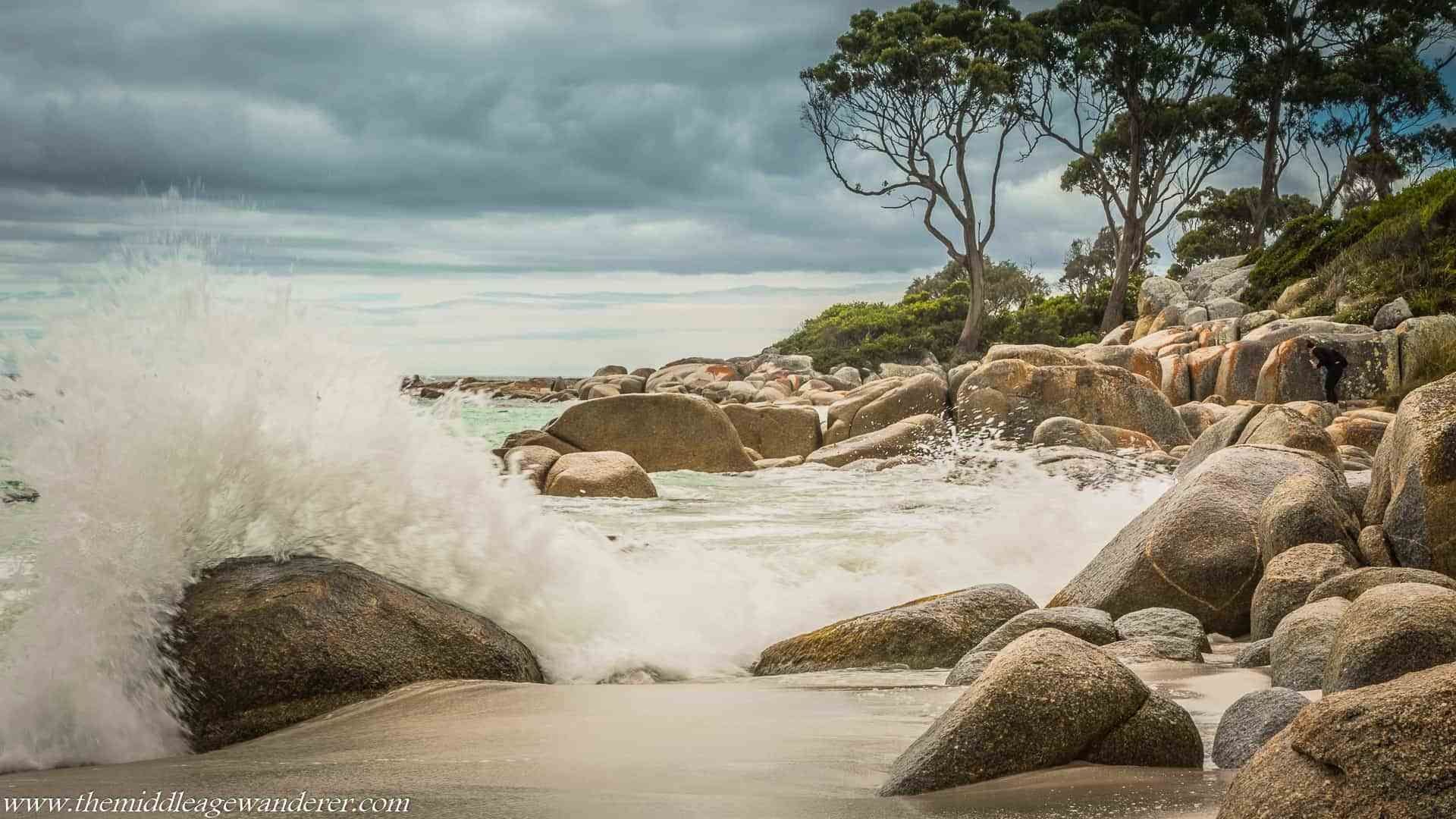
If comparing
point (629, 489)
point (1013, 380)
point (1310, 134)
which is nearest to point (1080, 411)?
point (1013, 380)

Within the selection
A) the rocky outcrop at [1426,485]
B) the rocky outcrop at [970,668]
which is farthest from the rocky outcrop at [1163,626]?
the rocky outcrop at [1426,485]

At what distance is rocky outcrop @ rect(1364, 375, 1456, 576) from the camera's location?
5.08m

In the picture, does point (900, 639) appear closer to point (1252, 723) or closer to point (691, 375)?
point (1252, 723)

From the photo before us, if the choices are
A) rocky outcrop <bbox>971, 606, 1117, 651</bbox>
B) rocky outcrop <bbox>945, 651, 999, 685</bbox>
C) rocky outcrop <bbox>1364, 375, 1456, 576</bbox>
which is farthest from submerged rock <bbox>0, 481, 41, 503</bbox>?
rocky outcrop <bbox>1364, 375, 1456, 576</bbox>

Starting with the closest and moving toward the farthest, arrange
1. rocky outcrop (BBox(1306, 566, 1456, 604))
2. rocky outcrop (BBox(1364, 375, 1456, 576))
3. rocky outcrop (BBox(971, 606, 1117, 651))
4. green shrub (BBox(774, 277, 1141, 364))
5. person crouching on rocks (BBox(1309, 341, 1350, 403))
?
rocky outcrop (BBox(1306, 566, 1456, 604)), rocky outcrop (BBox(971, 606, 1117, 651)), rocky outcrop (BBox(1364, 375, 1456, 576)), person crouching on rocks (BBox(1309, 341, 1350, 403)), green shrub (BBox(774, 277, 1141, 364))

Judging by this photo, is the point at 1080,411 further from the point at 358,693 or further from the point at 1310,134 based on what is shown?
the point at 1310,134

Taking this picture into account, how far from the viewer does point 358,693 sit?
3.87 metres

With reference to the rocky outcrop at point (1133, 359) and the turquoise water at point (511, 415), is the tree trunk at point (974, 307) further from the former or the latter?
the rocky outcrop at point (1133, 359)

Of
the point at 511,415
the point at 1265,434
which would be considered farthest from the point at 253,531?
the point at 511,415

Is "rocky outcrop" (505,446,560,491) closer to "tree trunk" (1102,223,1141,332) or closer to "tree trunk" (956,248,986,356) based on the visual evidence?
"tree trunk" (956,248,986,356)

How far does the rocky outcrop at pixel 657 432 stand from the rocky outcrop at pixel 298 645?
10409mm

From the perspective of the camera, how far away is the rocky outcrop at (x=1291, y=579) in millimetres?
4980

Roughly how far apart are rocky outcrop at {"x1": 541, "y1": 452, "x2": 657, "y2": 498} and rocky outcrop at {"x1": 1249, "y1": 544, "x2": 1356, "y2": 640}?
7.00 meters

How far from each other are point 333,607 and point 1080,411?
1296 centimetres
